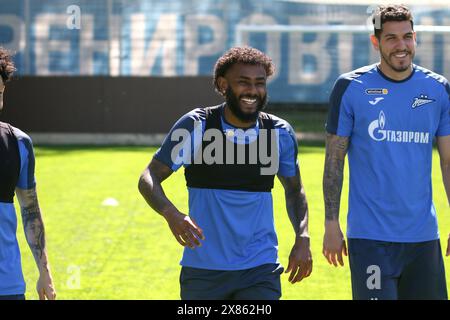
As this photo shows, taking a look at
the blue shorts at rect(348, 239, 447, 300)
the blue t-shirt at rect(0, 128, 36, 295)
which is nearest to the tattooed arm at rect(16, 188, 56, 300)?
the blue t-shirt at rect(0, 128, 36, 295)

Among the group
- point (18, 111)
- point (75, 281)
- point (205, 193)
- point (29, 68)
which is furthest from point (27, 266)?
point (29, 68)

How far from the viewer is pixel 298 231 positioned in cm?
562

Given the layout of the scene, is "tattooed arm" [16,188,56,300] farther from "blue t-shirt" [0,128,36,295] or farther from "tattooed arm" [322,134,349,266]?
"tattooed arm" [322,134,349,266]

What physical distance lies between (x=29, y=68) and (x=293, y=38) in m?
8.28

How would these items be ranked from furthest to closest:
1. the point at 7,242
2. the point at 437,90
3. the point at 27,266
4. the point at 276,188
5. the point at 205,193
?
the point at 276,188
the point at 27,266
the point at 437,90
the point at 205,193
the point at 7,242

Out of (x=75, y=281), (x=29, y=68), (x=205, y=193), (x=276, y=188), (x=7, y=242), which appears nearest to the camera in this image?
(x=7, y=242)

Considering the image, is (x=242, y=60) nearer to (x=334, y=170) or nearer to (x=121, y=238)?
(x=334, y=170)

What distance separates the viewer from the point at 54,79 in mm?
28172

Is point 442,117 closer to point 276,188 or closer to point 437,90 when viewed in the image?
point 437,90

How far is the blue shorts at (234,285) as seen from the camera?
5.43 meters

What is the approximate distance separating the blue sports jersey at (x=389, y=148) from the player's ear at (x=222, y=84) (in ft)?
2.24

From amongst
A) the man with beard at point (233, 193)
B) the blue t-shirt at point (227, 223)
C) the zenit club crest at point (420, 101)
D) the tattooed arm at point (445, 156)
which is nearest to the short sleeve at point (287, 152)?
the man with beard at point (233, 193)

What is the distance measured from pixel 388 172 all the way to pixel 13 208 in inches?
84.4

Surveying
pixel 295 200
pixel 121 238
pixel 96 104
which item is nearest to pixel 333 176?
pixel 295 200
